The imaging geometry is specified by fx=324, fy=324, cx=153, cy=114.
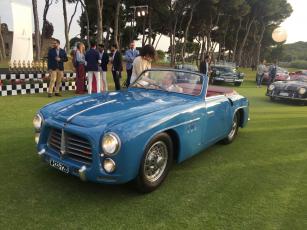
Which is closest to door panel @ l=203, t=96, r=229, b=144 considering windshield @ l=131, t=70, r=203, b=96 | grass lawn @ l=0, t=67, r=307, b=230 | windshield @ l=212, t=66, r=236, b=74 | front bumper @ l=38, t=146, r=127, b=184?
windshield @ l=131, t=70, r=203, b=96

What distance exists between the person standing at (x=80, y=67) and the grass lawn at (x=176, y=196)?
238 inches

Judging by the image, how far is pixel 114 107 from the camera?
3.88 meters

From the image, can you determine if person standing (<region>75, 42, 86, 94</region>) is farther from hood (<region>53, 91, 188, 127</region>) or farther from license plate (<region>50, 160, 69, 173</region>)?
license plate (<region>50, 160, 69, 173</region>)

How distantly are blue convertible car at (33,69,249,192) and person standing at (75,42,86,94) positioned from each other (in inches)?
264

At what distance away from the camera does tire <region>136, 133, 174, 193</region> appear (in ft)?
11.7

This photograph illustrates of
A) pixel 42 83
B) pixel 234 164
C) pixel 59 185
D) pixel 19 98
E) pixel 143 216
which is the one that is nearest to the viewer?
pixel 143 216

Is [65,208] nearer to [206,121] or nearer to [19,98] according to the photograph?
[206,121]

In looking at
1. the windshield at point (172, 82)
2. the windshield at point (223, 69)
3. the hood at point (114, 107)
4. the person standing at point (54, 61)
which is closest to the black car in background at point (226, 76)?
the windshield at point (223, 69)

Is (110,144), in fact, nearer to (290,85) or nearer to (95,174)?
(95,174)

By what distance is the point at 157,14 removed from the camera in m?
34.6

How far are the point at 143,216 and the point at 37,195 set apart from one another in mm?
1208

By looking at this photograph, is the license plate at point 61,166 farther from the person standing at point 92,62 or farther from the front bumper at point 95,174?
the person standing at point 92,62

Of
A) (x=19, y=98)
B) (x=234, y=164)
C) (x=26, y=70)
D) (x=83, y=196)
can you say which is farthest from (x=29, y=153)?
(x=26, y=70)

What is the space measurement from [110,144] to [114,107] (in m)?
0.77
